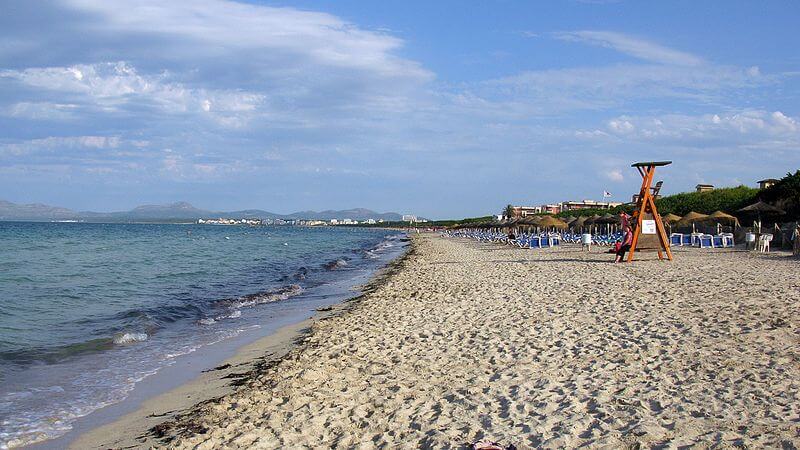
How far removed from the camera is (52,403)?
232 inches

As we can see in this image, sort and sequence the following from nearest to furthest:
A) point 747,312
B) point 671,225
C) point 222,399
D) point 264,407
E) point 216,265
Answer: point 264,407 → point 222,399 → point 747,312 → point 216,265 → point 671,225

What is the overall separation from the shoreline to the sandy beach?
0.36 ft

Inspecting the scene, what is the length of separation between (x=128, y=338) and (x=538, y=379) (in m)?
6.73

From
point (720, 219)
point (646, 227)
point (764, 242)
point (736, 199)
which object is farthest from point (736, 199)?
point (646, 227)

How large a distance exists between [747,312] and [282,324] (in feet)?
23.3

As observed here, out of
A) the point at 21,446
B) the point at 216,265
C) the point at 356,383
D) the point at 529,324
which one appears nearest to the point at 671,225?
the point at 216,265

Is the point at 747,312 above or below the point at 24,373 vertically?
above

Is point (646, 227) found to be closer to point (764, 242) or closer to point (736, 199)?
point (764, 242)

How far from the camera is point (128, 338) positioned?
30.3 feet

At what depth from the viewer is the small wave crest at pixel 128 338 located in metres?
9.09

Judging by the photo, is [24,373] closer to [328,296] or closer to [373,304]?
[373,304]

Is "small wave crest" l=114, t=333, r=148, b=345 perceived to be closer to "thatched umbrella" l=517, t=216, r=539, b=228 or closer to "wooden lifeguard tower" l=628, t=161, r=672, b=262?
"wooden lifeguard tower" l=628, t=161, r=672, b=262

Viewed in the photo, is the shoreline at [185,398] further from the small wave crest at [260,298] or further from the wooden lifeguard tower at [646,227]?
the wooden lifeguard tower at [646,227]

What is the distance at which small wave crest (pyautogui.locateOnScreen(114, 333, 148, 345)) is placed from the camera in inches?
358
